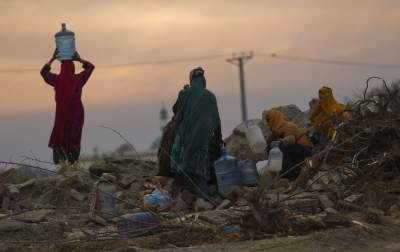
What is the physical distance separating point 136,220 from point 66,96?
649 cm

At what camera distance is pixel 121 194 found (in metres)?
12.3

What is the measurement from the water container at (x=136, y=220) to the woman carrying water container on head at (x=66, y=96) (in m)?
5.86

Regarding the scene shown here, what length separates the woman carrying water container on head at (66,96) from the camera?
561 inches

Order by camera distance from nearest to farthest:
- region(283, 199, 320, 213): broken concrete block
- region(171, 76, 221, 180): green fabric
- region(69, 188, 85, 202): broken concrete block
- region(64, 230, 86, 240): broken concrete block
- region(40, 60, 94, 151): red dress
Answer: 1. region(64, 230, 86, 240): broken concrete block
2. region(283, 199, 320, 213): broken concrete block
3. region(171, 76, 221, 180): green fabric
4. region(69, 188, 85, 202): broken concrete block
5. region(40, 60, 94, 151): red dress

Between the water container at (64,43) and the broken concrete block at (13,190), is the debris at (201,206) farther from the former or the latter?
the water container at (64,43)

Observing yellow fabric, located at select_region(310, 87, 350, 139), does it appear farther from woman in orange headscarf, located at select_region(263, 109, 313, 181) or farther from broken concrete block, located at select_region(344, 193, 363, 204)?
broken concrete block, located at select_region(344, 193, 363, 204)

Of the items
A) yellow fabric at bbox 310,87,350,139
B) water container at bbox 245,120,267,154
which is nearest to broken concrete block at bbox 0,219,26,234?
water container at bbox 245,120,267,154

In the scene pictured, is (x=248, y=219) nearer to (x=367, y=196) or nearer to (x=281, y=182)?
(x=367, y=196)

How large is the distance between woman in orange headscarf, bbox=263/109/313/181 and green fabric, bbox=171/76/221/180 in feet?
3.43

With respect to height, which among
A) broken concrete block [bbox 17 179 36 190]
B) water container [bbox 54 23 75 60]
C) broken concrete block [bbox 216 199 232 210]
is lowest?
broken concrete block [bbox 216 199 232 210]

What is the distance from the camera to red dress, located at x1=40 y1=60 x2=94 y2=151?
14289 mm

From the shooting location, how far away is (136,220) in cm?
823

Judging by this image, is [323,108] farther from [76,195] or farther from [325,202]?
[325,202]

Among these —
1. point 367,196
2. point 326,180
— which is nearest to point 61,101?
point 326,180
